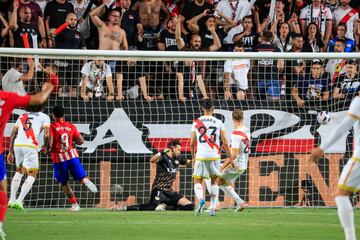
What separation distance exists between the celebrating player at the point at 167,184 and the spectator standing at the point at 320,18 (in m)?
5.59

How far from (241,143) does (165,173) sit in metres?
1.83

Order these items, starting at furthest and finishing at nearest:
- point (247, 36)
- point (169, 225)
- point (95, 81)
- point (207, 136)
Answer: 1. point (247, 36)
2. point (95, 81)
3. point (207, 136)
4. point (169, 225)

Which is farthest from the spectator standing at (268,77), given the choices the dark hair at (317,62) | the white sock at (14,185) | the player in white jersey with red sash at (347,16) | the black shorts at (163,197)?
the white sock at (14,185)

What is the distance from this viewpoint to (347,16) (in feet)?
80.3

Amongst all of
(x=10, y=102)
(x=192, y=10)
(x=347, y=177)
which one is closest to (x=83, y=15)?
(x=192, y=10)

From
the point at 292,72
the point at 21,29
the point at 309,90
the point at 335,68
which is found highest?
the point at 21,29

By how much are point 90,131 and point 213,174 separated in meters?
3.43

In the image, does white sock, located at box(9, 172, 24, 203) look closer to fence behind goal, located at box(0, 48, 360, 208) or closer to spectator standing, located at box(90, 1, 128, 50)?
fence behind goal, located at box(0, 48, 360, 208)

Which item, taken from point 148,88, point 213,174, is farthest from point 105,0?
point 213,174

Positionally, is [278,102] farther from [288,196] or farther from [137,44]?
[137,44]

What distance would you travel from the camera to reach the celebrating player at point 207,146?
18.9 meters

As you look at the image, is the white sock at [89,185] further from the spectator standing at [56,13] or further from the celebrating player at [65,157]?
the spectator standing at [56,13]

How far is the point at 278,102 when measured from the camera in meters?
21.9

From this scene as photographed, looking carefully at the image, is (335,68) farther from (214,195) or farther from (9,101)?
(9,101)
